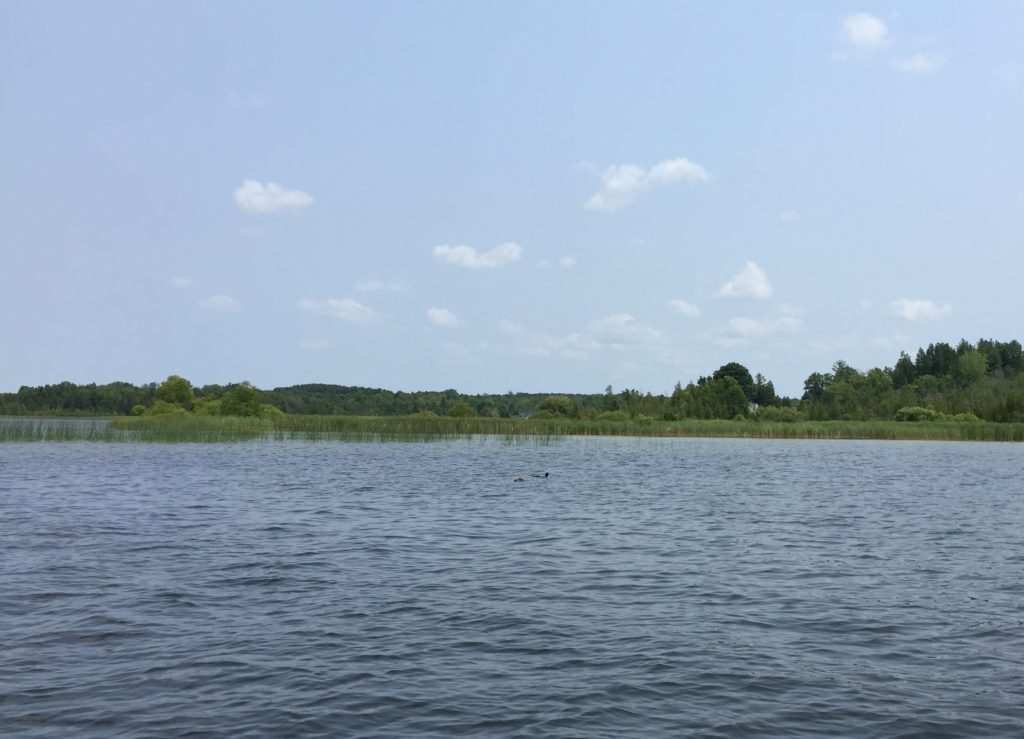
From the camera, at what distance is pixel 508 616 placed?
13.1 metres

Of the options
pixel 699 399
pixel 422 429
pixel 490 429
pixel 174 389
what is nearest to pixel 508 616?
pixel 422 429

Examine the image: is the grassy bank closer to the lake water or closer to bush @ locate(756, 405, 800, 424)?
bush @ locate(756, 405, 800, 424)

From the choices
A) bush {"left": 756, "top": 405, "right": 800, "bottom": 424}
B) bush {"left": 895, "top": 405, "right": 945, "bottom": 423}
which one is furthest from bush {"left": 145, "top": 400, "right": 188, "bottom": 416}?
bush {"left": 895, "top": 405, "right": 945, "bottom": 423}

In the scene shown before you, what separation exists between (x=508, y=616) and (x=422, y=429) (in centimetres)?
6316

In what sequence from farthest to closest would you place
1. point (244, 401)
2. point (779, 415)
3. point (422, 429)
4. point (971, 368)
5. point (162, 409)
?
point (971, 368) < point (779, 415) < point (244, 401) < point (162, 409) < point (422, 429)

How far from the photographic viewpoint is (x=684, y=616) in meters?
13.1

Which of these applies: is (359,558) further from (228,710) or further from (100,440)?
(100,440)

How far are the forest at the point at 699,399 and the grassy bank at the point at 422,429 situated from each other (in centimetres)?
1216

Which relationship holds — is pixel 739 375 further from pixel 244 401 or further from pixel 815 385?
pixel 244 401

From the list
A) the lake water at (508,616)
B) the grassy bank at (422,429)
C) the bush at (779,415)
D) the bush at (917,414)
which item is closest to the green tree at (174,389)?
the grassy bank at (422,429)

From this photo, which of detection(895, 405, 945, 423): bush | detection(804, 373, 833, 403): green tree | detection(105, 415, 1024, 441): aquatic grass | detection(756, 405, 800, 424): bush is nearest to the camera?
detection(105, 415, 1024, 441): aquatic grass

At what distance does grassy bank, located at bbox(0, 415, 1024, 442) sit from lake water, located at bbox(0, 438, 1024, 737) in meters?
39.8

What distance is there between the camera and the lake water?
9008 mm

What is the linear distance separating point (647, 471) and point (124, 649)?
33915 millimetres
